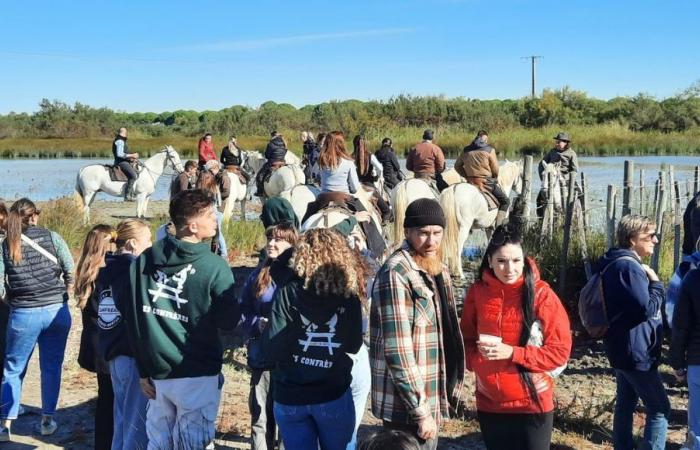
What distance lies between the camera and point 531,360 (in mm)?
3301

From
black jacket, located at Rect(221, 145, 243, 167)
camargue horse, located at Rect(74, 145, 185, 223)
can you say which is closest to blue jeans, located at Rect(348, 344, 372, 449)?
camargue horse, located at Rect(74, 145, 185, 223)

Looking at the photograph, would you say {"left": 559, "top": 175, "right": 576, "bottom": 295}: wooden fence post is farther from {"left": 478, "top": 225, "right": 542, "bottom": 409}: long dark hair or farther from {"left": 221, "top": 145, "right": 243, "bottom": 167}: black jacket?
{"left": 221, "top": 145, "right": 243, "bottom": 167}: black jacket

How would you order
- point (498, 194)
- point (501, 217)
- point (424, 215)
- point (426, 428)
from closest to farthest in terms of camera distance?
point (426, 428)
point (424, 215)
point (498, 194)
point (501, 217)

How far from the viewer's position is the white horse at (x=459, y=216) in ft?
33.1

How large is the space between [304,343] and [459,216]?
7.25 meters

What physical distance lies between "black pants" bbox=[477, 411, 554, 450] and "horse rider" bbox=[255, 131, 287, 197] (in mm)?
11269

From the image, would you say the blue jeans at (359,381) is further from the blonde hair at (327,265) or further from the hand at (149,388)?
the hand at (149,388)

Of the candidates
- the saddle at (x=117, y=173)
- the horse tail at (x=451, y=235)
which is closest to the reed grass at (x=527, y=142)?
the saddle at (x=117, y=173)

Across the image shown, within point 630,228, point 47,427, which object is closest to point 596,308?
point 630,228

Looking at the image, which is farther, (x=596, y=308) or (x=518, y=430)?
(x=596, y=308)

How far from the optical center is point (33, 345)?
5.15 metres

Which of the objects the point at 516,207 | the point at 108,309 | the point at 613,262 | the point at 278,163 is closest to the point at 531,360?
the point at 613,262

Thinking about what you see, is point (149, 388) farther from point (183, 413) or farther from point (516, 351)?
point (516, 351)

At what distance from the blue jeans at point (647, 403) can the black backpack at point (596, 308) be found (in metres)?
0.29
